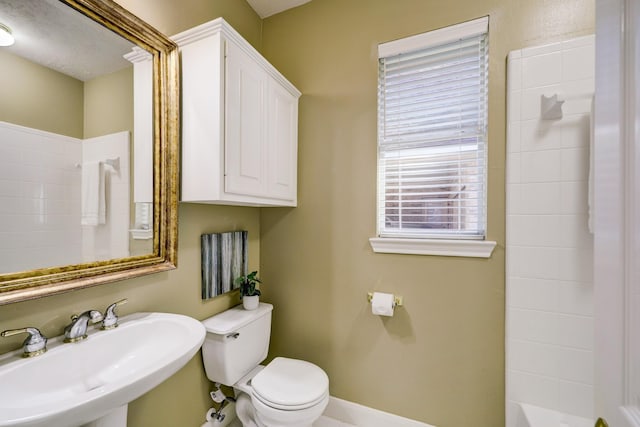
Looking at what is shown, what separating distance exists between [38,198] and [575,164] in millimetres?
2215

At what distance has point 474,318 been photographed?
1466 millimetres

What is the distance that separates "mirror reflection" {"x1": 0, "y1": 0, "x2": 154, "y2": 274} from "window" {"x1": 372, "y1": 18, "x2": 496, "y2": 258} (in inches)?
50.8

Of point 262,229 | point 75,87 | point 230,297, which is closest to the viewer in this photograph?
point 75,87

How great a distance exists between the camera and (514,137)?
4.49ft

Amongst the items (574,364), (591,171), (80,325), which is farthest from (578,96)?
(80,325)

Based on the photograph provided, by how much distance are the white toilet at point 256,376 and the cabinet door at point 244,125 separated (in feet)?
2.48

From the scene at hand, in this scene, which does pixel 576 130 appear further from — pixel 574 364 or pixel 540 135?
pixel 574 364

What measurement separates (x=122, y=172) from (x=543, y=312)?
6.79ft

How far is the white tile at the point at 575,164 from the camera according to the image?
1256mm

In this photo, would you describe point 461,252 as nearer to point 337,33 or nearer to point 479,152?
point 479,152

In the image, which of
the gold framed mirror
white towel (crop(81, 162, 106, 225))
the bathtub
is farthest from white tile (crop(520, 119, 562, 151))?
white towel (crop(81, 162, 106, 225))

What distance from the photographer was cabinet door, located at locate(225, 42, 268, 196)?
129 cm

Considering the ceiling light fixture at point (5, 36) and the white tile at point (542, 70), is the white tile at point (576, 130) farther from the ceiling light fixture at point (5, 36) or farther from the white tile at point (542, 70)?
the ceiling light fixture at point (5, 36)

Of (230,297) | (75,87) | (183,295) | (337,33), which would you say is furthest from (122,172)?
(337,33)
